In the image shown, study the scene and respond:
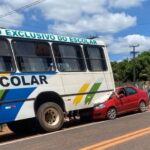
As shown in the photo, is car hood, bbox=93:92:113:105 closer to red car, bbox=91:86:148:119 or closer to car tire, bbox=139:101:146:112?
red car, bbox=91:86:148:119

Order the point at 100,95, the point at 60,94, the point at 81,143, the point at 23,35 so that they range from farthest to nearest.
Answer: the point at 100,95 < the point at 60,94 < the point at 23,35 < the point at 81,143

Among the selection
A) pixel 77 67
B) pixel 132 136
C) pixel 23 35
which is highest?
pixel 23 35

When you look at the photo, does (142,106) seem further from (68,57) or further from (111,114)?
(68,57)

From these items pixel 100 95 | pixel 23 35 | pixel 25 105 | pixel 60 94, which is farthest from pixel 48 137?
pixel 100 95

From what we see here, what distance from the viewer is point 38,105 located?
1389 centimetres

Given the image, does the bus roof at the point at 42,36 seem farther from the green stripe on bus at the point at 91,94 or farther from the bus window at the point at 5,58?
the green stripe on bus at the point at 91,94

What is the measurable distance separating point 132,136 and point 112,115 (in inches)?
223

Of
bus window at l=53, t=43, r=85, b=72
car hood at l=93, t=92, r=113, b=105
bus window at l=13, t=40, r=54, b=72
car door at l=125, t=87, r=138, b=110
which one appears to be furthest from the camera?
car door at l=125, t=87, r=138, b=110

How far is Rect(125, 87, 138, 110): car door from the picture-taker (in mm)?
18531

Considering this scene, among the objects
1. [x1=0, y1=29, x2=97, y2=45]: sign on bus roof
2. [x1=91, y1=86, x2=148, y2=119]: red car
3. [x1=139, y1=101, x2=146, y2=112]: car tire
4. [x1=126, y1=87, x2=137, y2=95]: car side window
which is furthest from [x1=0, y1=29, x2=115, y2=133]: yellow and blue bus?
[x1=139, y1=101, x2=146, y2=112]: car tire

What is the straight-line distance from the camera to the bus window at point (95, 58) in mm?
16375

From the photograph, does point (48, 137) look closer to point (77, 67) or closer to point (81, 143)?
point (81, 143)

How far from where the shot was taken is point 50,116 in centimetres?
1431

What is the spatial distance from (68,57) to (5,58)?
3.00 meters
